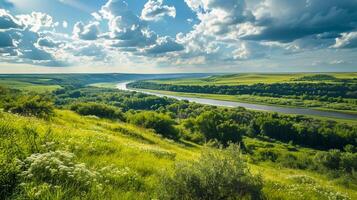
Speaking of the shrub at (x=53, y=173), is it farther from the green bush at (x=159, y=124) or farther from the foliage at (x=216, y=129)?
the foliage at (x=216, y=129)

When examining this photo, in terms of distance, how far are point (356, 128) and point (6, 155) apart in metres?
129

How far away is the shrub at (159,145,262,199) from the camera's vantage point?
311 inches

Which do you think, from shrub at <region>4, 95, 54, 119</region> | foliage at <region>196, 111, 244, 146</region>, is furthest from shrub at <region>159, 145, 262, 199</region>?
foliage at <region>196, 111, 244, 146</region>

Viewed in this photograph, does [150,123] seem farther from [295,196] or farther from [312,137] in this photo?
[312,137]

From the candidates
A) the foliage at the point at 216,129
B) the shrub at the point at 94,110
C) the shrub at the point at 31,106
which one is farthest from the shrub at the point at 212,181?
the foliage at the point at 216,129

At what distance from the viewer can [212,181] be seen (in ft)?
26.7

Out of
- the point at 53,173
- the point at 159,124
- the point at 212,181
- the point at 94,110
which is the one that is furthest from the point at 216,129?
the point at 53,173

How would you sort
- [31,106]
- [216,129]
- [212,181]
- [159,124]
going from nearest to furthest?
1. [212,181]
2. [31,106]
3. [159,124]
4. [216,129]

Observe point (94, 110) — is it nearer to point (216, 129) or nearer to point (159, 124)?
point (159, 124)

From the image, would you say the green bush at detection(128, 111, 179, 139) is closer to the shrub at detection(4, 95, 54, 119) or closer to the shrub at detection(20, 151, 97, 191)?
the shrub at detection(4, 95, 54, 119)

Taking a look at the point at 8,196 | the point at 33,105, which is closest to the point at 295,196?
the point at 8,196

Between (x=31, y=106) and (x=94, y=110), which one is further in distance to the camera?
(x=94, y=110)

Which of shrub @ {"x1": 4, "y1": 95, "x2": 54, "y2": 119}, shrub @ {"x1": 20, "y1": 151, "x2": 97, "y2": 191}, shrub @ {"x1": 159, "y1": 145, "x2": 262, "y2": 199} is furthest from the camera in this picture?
shrub @ {"x1": 4, "y1": 95, "x2": 54, "y2": 119}

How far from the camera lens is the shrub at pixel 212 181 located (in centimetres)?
790
